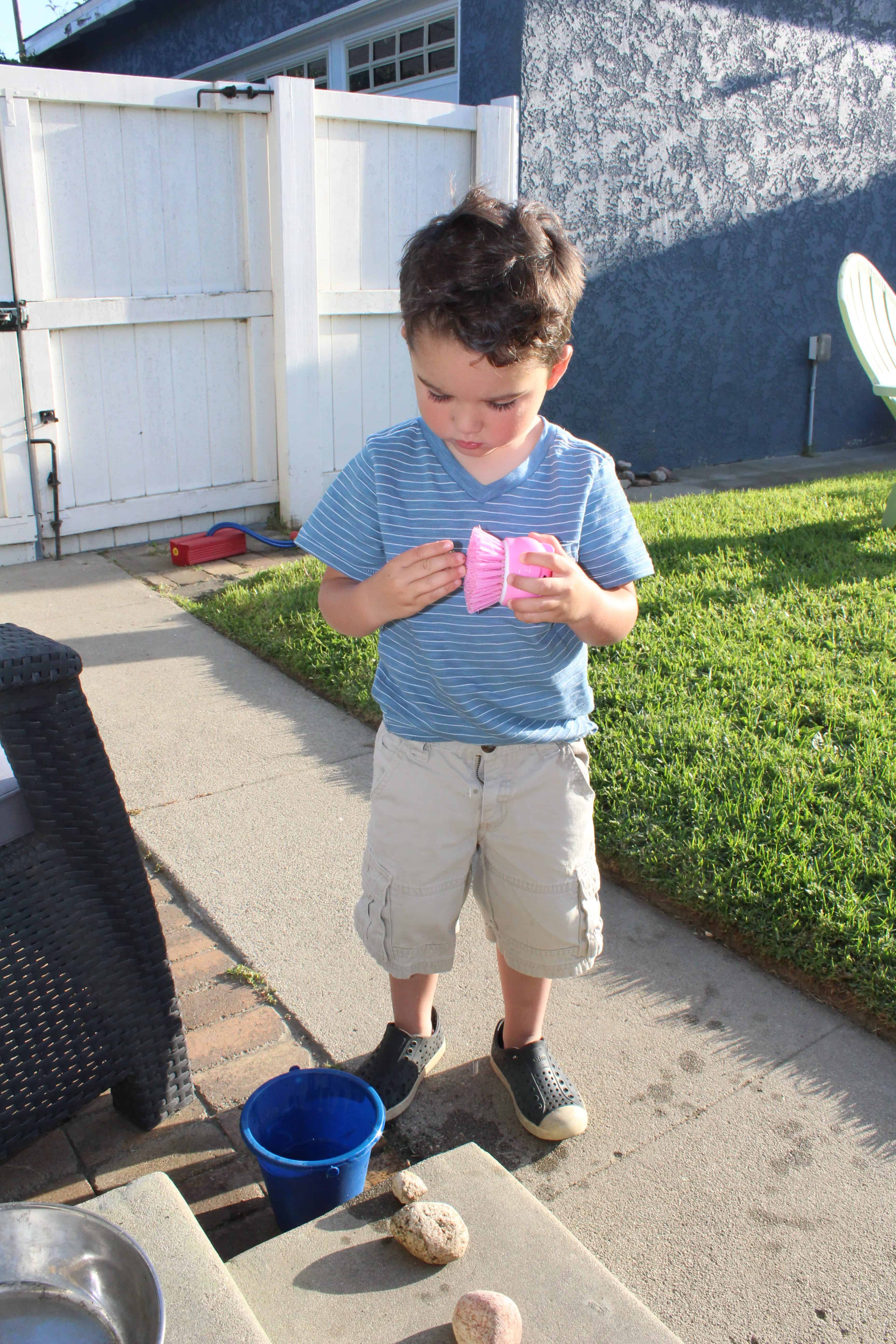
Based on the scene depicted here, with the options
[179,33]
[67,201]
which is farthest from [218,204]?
[179,33]

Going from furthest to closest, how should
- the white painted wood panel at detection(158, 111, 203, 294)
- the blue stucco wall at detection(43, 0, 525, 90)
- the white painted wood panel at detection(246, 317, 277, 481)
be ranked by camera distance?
1. the blue stucco wall at detection(43, 0, 525, 90)
2. the white painted wood panel at detection(246, 317, 277, 481)
3. the white painted wood panel at detection(158, 111, 203, 294)

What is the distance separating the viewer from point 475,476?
70.5 inches

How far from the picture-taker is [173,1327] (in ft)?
4.46

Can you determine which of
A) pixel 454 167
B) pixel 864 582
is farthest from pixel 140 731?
pixel 454 167

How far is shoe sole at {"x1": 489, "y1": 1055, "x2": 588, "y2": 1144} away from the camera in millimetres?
1954

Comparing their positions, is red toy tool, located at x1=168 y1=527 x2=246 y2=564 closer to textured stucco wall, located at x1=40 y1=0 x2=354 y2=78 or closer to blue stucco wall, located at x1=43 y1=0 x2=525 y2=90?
blue stucco wall, located at x1=43 y1=0 x2=525 y2=90

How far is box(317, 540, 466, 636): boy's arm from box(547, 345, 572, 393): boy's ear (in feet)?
0.97

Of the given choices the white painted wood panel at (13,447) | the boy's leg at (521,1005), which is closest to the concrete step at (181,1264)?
the boy's leg at (521,1005)

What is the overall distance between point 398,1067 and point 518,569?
0.98 m

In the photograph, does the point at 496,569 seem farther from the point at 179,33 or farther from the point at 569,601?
the point at 179,33

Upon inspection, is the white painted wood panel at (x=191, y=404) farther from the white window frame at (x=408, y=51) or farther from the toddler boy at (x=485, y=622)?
the toddler boy at (x=485, y=622)

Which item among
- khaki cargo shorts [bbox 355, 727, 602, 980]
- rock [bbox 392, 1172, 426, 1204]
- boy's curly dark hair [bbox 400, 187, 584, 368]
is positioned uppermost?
boy's curly dark hair [bbox 400, 187, 584, 368]

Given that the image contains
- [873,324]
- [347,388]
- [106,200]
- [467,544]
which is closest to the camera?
[467,544]

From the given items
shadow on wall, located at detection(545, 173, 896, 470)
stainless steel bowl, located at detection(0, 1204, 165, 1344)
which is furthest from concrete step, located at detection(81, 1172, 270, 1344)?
shadow on wall, located at detection(545, 173, 896, 470)
